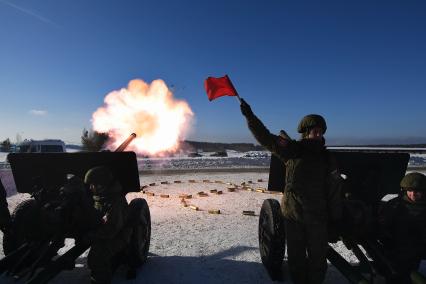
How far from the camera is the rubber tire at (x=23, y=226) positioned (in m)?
4.55

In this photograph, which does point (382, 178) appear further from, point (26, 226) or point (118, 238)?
point (26, 226)

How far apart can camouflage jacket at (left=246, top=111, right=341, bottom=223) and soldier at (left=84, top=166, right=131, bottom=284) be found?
1.86 metres

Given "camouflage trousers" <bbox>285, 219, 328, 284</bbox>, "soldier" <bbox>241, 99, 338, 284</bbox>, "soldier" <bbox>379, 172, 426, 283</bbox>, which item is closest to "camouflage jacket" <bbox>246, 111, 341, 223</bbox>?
"soldier" <bbox>241, 99, 338, 284</bbox>

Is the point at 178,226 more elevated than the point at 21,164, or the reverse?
the point at 21,164

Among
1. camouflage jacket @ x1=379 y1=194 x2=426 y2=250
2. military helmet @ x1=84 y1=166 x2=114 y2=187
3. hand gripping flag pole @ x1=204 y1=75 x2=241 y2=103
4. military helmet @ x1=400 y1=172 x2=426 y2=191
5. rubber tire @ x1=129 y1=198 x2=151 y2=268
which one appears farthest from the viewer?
rubber tire @ x1=129 y1=198 x2=151 y2=268

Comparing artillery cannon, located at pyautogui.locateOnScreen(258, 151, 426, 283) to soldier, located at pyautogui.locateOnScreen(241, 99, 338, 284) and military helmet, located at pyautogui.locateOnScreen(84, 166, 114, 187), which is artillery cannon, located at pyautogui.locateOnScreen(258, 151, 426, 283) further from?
military helmet, located at pyautogui.locateOnScreen(84, 166, 114, 187)

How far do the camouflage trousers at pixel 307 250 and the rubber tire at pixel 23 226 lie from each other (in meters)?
3.08

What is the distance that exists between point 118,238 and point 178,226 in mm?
3450

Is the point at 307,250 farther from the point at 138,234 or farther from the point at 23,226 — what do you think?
the point at 23,226

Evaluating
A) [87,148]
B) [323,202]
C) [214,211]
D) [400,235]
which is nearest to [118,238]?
[323,202]

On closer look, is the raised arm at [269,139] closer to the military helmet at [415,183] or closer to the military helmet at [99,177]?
the military helmet at [415,183]

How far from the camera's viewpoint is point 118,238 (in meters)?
4.42

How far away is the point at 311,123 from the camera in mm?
3912

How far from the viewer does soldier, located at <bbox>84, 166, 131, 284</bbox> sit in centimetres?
420
